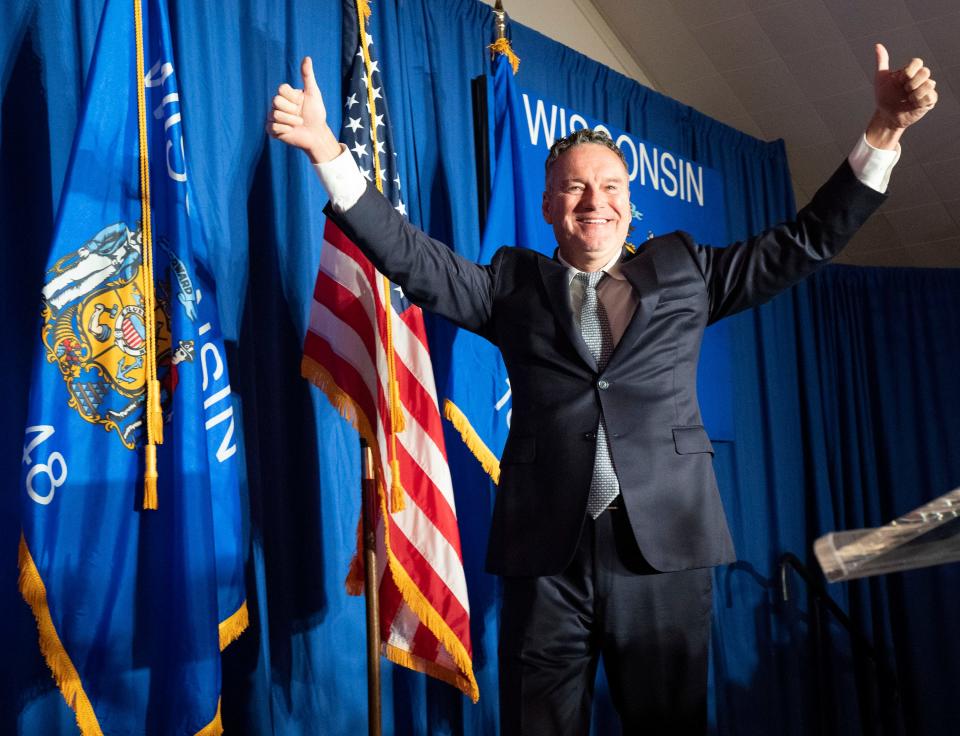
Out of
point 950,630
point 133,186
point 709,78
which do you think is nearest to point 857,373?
point 950,630

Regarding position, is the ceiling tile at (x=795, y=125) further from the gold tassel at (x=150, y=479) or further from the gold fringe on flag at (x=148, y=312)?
the gold tassel at (x=150, y=479)

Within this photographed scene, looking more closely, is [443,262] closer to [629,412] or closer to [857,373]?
[629,412]

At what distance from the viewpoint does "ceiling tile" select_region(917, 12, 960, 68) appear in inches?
197

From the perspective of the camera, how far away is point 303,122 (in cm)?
176

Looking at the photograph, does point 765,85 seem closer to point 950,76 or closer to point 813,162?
point 813,162

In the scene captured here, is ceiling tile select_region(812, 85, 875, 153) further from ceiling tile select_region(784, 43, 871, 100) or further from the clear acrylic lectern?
the clear acrylic lectern

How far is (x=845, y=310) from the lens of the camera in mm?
6105

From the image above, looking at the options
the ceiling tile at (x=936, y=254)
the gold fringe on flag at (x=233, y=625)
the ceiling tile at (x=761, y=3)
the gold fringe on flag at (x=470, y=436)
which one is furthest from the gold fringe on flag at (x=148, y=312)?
the ceiling tile at (x=936, y=254)

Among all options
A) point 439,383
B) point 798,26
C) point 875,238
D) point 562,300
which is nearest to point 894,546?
point 562,300

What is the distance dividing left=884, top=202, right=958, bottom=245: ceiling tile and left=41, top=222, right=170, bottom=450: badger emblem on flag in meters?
4.94

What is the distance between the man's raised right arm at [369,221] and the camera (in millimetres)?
1756

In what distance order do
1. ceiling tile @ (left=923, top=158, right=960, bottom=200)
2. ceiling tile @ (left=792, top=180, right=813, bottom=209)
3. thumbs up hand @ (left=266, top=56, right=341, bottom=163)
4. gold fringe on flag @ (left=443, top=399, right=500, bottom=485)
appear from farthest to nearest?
ceiling tile @ (left=792, top=180, right=813, bottom=209) < ceiling tile @ (left=923, top=158, right=960, bottom=200) < gold fringe on flag @ (left=443, top=399, right=500, bottom=485) < thumbs up hand @ (left=266, top=56, right=341, bottom=163)

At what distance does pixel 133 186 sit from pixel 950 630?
503 cm

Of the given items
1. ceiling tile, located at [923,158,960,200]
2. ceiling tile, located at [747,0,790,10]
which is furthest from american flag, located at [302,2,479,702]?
ceiling tile, located at [923,158,960,200]
